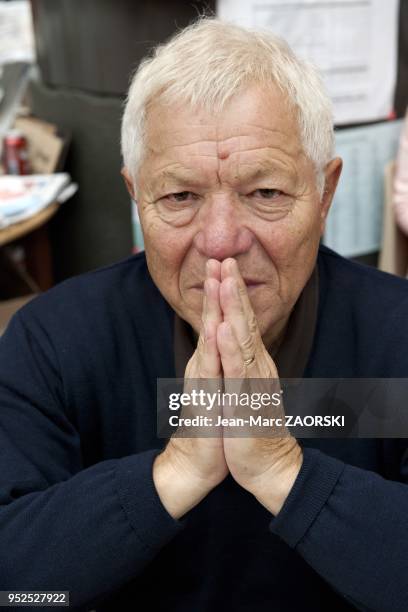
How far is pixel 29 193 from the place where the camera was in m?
2.76

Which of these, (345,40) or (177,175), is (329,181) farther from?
(345,40)

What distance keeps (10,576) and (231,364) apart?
0.44 meters

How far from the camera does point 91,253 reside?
9.96ft

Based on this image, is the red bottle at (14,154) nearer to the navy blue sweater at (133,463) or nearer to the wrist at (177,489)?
the navy blue sweater at (133,463)

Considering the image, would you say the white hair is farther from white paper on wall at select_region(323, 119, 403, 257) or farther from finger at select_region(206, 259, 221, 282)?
white paper on wall at select_region(323, 119, 403, 257)

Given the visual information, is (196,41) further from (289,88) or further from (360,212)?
(360,212)

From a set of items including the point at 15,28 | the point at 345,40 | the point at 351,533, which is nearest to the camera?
the point at 351,533

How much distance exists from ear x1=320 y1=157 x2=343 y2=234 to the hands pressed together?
0.31 meters

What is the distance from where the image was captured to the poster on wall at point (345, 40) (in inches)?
88.0

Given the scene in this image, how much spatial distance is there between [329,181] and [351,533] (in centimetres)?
61

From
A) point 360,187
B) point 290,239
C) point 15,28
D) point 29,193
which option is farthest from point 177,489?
point 15,28

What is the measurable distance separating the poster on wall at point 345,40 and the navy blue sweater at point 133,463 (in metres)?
1.17

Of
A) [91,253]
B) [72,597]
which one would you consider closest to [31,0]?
[91,253]

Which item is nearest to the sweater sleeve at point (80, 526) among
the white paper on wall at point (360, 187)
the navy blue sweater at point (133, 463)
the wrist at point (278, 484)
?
the navy blue sweater at point (133, 463)
